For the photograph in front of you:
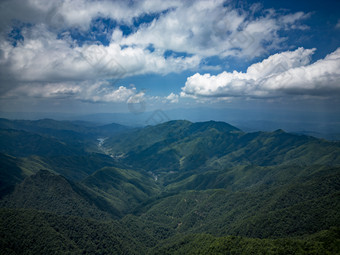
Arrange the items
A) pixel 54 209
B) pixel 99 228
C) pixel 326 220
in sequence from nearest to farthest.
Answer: pixel 326 220 → pixel 99 228 → pixel 54 209

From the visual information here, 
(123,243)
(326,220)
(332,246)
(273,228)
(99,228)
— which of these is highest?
(332,246)

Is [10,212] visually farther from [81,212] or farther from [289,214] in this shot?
[289,214]

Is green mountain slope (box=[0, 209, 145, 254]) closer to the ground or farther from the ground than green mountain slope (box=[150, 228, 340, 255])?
closer to the ground

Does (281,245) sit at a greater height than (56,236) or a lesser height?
greater

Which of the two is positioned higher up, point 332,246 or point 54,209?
point 332,246

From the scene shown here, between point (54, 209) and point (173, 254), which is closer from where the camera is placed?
point (173, 254)

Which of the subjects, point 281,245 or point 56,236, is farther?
point 56,236

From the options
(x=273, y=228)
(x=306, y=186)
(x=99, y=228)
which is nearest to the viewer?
(x=273, y=228)

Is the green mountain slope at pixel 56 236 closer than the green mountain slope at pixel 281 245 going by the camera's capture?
No

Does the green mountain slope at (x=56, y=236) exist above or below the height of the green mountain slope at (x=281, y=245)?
below

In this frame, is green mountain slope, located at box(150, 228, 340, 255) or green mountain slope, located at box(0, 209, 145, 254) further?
green mountain slope, located at box(0, 209, 145, 254)

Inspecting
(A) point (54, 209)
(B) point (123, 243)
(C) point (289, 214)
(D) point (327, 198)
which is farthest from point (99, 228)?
(D) point (327, 198)
